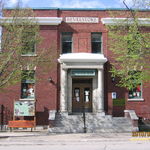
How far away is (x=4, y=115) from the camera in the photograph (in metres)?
22.1

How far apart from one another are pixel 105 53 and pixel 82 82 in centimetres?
303

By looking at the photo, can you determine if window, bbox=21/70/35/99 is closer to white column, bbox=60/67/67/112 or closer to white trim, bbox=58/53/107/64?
white column, bbox=60/67/67/112

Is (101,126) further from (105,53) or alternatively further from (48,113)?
(105,53)

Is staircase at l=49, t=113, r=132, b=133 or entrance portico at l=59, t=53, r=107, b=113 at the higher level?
entrance portico at l=59, t=53, r=107, b=113

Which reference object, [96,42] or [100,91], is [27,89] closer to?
[100,91]

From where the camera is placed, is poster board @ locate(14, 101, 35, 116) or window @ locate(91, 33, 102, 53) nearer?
poster board @ locate(14, 101, 35, 116)

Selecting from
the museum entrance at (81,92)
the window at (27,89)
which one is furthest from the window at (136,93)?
the window at (27,89)

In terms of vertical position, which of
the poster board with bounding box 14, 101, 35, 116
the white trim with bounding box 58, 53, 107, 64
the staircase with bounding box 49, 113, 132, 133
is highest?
the white trim with bounding box 58, 53, 107, 64

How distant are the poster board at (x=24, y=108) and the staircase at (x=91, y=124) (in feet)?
6.45

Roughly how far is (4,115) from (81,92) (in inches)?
251

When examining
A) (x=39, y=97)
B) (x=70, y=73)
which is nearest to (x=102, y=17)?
(x=70, y=73)

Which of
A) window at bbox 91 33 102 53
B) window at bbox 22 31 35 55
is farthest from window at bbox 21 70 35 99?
window at bbox 91 33 102 53

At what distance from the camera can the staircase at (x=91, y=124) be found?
1975 centimetres

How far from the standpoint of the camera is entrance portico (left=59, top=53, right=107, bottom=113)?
71.9ft
